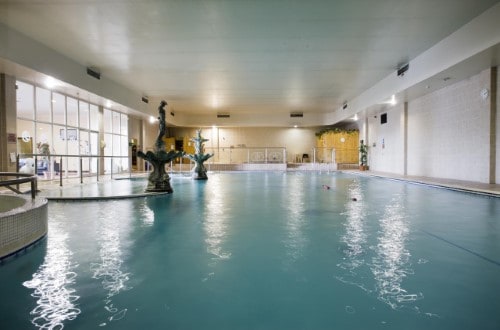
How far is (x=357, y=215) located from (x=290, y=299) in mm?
2871

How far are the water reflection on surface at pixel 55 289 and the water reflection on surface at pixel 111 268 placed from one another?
0.16 meters

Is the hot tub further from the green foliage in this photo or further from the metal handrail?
the green foliage

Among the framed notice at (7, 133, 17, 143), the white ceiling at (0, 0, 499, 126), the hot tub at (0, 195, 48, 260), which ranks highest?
the white ceiling at (0, 0, 499, 126)

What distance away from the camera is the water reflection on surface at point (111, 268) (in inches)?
67.8

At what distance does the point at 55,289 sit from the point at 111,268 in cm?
41

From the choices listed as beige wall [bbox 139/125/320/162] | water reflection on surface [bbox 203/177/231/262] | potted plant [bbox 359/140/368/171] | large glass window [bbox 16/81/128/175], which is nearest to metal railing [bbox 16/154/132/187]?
large glass window [bbox 16/81/128/175]

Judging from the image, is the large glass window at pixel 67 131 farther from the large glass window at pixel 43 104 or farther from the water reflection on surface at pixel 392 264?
the water reflection on surface at pixel 392 264

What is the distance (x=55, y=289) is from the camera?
196 cm

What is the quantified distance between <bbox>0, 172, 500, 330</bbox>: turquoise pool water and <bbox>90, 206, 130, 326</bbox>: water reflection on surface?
0.04ft

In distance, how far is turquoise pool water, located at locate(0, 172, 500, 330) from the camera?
5.25ft

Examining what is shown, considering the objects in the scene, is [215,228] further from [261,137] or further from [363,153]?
[261,137]

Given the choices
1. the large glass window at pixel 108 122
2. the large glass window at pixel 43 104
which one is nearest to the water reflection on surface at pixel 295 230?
the large glass window at pixel 43 104

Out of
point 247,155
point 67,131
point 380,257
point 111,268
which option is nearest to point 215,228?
point 111,268

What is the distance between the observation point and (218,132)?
2262 cm
